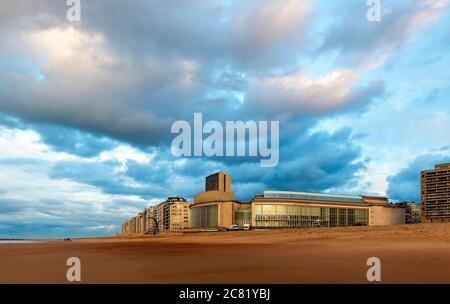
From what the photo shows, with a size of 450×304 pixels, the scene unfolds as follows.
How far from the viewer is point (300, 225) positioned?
19888 cm

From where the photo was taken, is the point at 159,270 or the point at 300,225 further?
the point at 300,225
